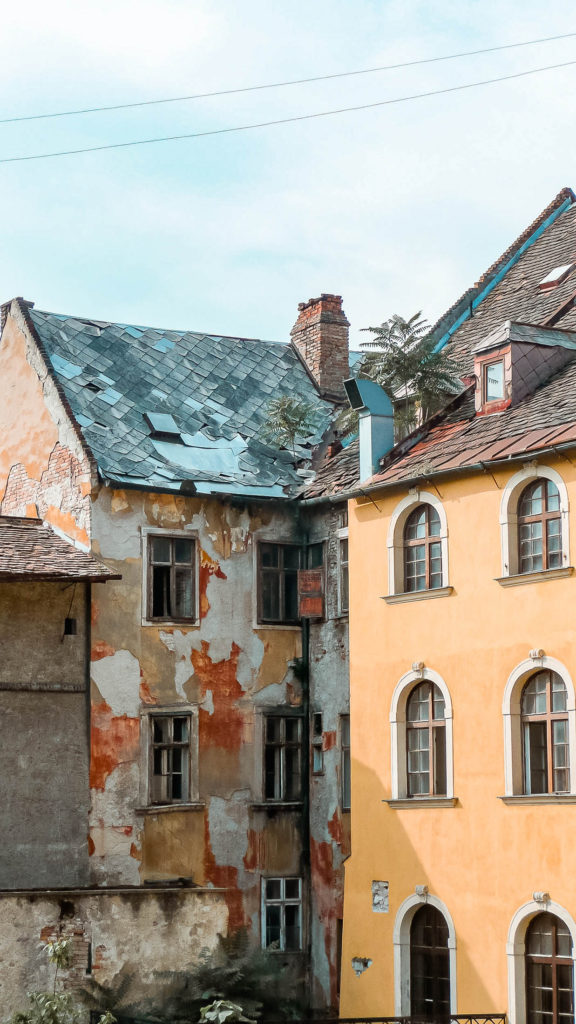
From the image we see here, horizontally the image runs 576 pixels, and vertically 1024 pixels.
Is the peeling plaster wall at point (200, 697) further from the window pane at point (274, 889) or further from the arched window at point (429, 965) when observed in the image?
the arched window at point (429, 965)

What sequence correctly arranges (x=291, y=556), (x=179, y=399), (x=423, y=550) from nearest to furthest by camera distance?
1. (x=423, y=550)
2. (x=291, y=556)
3. (x=179, y=399)

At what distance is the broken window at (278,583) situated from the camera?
92.6ft

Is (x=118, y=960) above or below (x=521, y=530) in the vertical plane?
below

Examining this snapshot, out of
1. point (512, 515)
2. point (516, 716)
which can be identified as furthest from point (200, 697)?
point (512, 515)

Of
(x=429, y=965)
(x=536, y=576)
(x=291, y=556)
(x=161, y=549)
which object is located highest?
(x=291, y=556)

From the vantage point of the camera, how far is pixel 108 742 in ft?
84.8

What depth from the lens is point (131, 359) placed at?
3064 cm

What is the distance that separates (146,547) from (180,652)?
1.95m

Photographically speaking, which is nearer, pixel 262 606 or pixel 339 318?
pixel 262 606

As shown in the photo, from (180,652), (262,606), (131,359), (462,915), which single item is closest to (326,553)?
(262,606)

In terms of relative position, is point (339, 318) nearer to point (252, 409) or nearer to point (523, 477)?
point (252, 409)

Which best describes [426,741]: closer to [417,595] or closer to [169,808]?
[417,595]

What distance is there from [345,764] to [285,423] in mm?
6860

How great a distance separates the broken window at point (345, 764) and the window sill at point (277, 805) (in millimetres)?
1120
